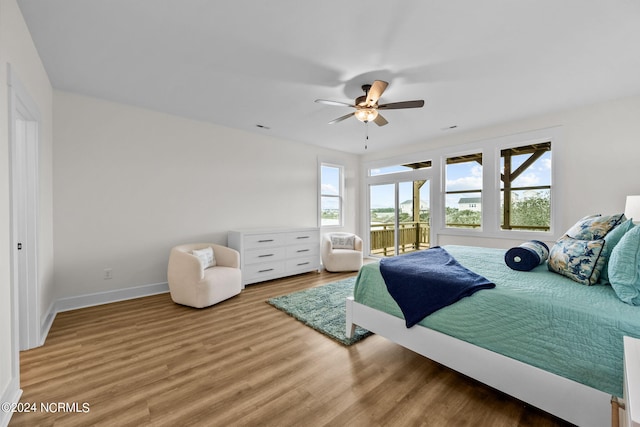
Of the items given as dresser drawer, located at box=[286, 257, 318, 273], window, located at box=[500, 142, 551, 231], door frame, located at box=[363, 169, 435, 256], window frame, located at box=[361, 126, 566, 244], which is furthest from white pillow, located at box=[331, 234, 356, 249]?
window, located at box=[500, 142, 551, 231]

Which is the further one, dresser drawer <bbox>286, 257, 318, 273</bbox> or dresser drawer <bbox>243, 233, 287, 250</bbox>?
dresser drawer <bbox>286, 257, 318, 273</bbox>

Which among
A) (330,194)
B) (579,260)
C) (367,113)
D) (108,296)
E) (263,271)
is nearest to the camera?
(579,260)

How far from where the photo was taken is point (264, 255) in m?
4.24

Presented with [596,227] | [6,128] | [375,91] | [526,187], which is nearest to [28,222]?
[6,128]

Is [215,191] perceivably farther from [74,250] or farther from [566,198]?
[566,198]

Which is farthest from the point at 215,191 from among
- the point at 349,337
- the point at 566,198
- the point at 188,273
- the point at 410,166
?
the point at 566,198

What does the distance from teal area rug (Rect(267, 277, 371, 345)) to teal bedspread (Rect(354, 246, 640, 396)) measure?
93 centimetres

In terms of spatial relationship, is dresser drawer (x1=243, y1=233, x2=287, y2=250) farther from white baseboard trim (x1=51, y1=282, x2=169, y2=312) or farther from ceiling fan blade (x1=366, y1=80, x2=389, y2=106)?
ceiling fan blade (x1=366, y1=80, x2=389, y2=106)

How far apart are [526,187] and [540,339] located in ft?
11.2

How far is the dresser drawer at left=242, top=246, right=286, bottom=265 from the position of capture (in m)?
4.07

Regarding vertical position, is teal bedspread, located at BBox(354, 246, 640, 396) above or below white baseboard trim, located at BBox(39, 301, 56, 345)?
above

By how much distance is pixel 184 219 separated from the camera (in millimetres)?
3928

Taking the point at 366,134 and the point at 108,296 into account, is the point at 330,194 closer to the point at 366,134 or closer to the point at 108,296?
the point at 366,134

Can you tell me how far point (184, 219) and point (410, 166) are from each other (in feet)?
14.4
